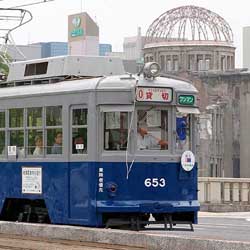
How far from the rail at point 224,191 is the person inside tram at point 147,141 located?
52.8 ft

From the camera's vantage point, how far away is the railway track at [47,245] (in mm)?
15266

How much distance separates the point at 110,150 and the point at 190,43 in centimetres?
5201

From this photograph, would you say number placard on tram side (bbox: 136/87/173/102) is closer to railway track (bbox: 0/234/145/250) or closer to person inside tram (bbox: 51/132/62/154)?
person inside tram (bbox: 51/132/62/154)

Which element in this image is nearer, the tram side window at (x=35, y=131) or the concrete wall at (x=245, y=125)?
the tram side window at (x=35, y=131)

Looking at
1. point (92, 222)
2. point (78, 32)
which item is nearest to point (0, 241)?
point (92, 222)

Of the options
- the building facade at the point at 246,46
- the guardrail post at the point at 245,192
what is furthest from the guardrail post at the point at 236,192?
Answer: the building facade at the point at 246,46

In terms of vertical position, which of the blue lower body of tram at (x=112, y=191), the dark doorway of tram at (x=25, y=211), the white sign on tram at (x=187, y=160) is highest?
the white sign on tram at (x=187, y=160)

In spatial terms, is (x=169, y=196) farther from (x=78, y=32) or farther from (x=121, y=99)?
(x=78, y=32)

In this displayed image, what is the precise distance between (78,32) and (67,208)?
358ft

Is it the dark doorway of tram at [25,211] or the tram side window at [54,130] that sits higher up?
the tram side window at [54,130]

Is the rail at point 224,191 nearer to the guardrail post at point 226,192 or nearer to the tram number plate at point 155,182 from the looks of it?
the guardrail post at point 226,192

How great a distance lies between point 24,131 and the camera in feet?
63.3

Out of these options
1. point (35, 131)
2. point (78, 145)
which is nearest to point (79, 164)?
point (78, 145)

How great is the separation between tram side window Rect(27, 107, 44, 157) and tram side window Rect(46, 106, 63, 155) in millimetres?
216
